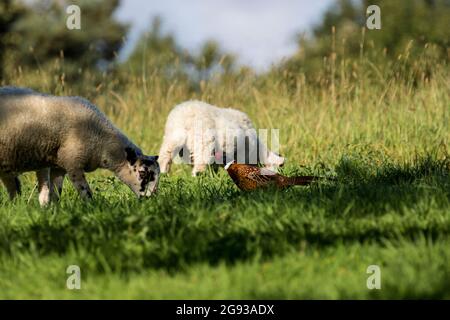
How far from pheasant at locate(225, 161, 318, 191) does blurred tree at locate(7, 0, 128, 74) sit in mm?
17433

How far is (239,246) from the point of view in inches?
184

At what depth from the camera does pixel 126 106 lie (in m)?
11.9

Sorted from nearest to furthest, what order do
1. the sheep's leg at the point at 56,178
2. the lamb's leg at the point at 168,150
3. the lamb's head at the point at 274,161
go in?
the sheep's leg at the point at 56,178, the lamb's head at the point at 274,161, the lamb's leg at the point at 168,150

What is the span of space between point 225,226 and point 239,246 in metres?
0.41

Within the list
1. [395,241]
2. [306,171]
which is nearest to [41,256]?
[395,241]

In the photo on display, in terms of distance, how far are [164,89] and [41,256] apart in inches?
319

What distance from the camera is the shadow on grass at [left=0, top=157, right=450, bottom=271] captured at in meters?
4.64

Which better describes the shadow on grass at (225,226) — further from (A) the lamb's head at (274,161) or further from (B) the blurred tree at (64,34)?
(B) the blurred tree at (64,34)

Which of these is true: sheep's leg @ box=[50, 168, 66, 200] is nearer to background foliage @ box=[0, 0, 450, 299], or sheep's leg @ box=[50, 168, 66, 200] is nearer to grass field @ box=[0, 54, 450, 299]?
background foliage @ box=[0, 0, 450, 299]

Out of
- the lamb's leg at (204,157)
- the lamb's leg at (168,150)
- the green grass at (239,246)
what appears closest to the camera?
the green grass at (239,246)

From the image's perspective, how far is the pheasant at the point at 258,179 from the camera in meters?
6.82

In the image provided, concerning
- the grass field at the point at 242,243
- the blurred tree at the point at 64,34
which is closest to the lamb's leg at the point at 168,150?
the grass field at the point at 242,243

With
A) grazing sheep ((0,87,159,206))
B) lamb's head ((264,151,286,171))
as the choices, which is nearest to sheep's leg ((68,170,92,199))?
grazing sheep ((0,87,159,206))
